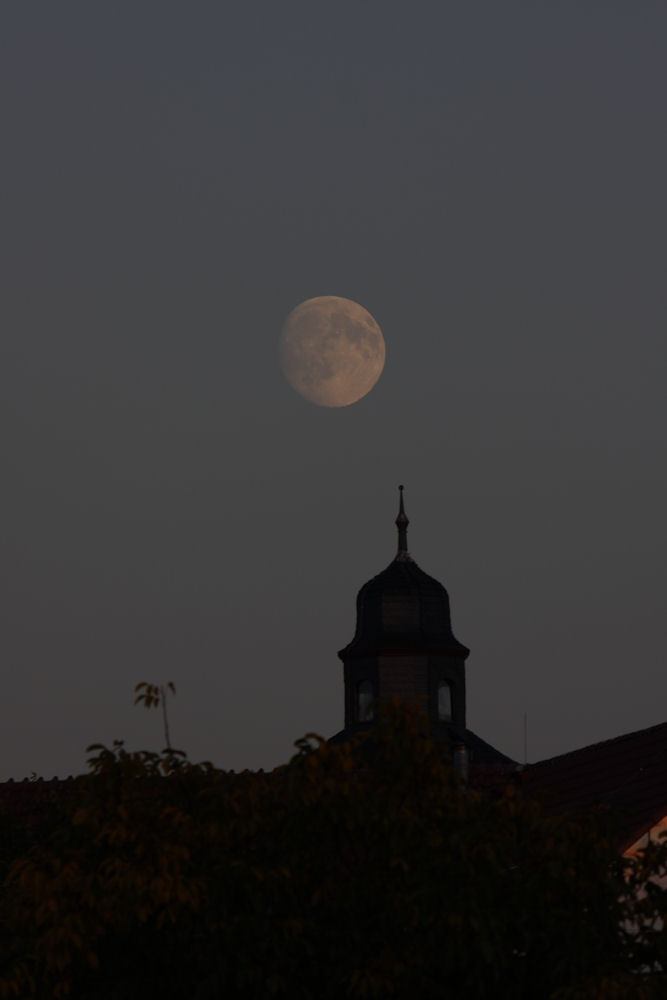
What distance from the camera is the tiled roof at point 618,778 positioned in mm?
30344

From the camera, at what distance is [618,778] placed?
34844 mm

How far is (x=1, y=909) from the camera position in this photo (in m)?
20.0

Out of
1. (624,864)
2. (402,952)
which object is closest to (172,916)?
(402,952)

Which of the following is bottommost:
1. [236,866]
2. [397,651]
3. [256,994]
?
[256,994]

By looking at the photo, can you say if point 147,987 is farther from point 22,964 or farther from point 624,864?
point 624,864

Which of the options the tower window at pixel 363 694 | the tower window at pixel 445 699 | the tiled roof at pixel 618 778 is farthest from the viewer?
the tower window at pixel 445 699

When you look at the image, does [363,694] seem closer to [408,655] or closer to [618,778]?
[408,655]

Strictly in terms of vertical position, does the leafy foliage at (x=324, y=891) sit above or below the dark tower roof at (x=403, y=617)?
below

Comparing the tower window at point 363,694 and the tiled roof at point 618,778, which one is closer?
the tiled roof at point 618,778

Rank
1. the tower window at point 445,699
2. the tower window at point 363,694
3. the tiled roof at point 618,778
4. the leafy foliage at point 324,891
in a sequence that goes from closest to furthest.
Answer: the leafy foliage at point 324,891, the tiled roof at point 618,778, the tower window at point 363,694, the tower window at point 445,699

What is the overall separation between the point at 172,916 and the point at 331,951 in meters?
1.59

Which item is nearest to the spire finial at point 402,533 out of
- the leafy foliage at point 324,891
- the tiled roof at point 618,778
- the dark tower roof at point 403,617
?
the dark tower roof at point 403,617

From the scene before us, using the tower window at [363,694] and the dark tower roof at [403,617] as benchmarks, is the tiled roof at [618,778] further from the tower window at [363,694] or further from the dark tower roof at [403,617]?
the dark tower roof at [403,617]

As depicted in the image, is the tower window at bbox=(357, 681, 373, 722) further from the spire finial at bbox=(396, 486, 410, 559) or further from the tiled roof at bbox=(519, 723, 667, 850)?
the tiled roof at bbox=(519, 723, 667, 850)
